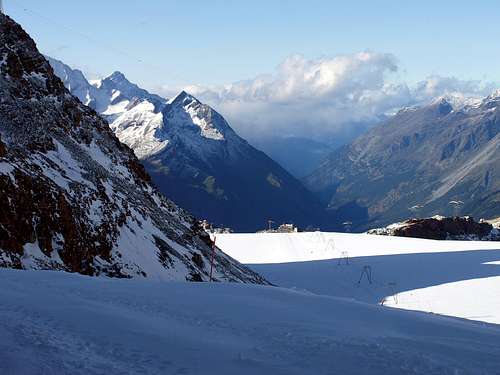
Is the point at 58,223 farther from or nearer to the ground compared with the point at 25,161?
nearer to the ground

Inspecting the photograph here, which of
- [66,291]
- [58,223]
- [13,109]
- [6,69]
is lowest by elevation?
[66,291]

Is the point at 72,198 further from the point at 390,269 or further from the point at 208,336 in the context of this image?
the point at 390,269

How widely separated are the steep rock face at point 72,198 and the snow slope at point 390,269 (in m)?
6.13

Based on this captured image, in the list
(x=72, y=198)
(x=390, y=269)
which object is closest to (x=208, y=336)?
(x=72, y=198)

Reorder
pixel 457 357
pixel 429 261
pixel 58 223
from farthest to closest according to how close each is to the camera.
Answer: pixel 429 261
pixel 58 223
pixel 457 357

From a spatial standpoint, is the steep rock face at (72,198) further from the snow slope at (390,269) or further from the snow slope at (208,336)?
the snow slope at (208,336)

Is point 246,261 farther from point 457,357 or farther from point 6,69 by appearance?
point 457,357

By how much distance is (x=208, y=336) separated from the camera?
802cm

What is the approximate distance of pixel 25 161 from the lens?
20281 mm

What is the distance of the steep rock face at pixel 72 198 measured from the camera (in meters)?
18.0

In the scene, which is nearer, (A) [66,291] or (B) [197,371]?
(B) [197,371]

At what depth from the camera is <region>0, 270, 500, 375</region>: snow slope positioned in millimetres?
6711

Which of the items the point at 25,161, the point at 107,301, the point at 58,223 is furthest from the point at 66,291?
the point at 25,161

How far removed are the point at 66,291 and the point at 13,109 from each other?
616 inches
